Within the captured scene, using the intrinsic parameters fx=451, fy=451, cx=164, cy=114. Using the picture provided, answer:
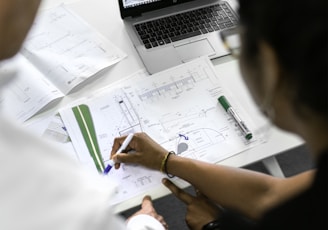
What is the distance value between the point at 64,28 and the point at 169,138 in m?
0.51

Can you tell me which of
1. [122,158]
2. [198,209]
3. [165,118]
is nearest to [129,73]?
[165,118]

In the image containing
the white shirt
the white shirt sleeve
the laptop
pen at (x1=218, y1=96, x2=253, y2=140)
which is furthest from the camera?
the laptop

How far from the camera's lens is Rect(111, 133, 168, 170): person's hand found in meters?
1.01

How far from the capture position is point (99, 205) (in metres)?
0.54

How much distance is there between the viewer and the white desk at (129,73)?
1035mm

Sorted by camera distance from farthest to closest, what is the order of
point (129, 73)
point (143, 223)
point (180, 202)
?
1. point (180, 202)
2. point (129, 73)
3. point (143, 223)

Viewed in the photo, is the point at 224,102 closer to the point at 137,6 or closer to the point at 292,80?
the point at 137,6

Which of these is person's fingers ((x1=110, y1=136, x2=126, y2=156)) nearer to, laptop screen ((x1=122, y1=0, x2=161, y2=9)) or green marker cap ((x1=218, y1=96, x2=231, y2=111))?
green marker cap ((x1=218, y1=96, x2=231, y2=111))

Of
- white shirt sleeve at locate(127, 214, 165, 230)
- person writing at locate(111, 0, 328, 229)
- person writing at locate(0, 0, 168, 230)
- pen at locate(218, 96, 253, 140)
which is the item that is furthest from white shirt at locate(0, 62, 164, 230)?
pen at locate(218, 96, 253, 140)

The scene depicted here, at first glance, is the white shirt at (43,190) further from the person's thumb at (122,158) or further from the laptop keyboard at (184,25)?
the laptop keyboard at (184,25)

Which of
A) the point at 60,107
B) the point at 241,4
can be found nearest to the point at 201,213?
the point at 60,107

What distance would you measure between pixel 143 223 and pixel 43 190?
0.48 metres

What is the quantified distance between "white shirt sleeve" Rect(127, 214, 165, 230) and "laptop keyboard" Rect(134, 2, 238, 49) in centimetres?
50

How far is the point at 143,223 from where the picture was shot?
37.9 inches
